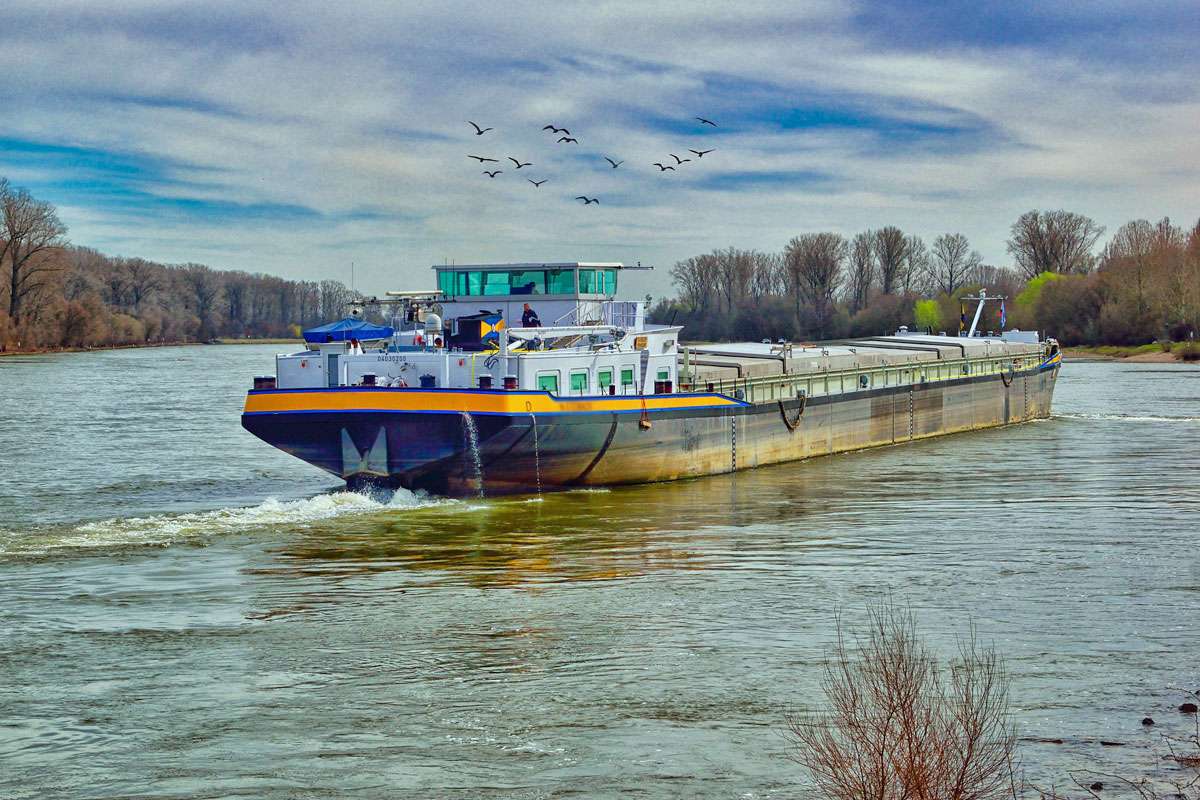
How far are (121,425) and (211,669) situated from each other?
1316 inches

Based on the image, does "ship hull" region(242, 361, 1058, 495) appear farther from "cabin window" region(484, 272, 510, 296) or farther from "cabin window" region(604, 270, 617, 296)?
"cabin window" region(484, 272, 510, 296)

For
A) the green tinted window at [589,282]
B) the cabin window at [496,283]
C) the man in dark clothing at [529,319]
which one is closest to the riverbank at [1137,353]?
the green tinted window at [589,282]

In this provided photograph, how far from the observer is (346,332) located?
26859 millimetres

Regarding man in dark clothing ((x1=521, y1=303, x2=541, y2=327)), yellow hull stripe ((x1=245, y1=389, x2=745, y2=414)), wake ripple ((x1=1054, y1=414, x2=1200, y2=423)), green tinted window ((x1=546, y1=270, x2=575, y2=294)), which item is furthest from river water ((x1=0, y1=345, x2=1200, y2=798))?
wake ripple ((x1=1054, y1=414, x2=1200, y2=423))

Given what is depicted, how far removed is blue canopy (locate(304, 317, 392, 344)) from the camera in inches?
1051

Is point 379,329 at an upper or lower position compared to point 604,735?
A: upper

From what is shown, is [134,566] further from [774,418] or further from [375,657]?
[774,418]

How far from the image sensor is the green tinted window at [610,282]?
3106 centimetres

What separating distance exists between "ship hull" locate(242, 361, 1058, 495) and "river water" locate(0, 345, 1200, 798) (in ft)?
1.86

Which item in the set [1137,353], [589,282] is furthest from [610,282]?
[1137,353]

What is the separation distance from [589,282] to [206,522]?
438 inches

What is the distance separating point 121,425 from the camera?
1775 inches

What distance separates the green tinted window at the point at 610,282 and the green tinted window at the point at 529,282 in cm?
152

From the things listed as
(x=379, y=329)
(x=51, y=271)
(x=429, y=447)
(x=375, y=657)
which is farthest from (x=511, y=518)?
(x=51, y=271)
